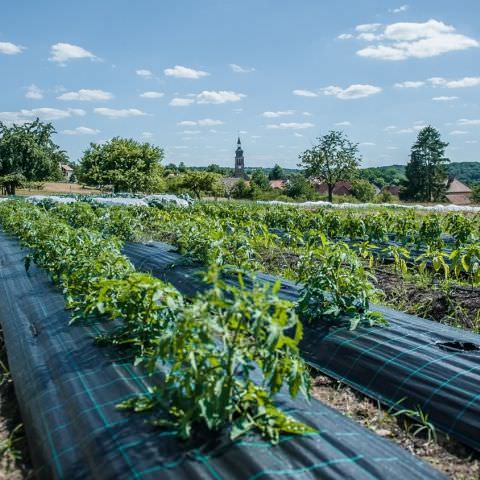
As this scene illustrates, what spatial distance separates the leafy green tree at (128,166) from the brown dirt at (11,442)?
28928mm

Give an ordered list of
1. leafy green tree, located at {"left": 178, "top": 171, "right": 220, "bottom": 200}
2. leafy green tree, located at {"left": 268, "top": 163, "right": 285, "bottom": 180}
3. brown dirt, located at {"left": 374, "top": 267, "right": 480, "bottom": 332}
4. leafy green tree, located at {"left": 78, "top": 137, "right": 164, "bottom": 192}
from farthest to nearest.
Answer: leafy green tree, located at {"left": 268, "top": 163, "right": 285, "bottom": 180} < leafy green tree, located at {"left": 178, "top": 171, "right": 220, "bottom": 200} < leafy green tree, located at {"left": 78, "top": 137, "right": 164, "bottom": 192} < brown dirt, located at {"left": 374, "top": 267, "right": 480, "bottom": 332}

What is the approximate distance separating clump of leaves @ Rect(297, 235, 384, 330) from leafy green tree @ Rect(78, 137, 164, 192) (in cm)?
2878

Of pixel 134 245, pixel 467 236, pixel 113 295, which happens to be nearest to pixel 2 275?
pixel 134 245

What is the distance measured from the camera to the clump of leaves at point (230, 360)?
76.9 inches

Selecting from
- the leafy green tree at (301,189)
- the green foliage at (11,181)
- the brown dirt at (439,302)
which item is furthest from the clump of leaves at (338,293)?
the leafy green tree at (301,189)

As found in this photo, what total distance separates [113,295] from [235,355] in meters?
1.49

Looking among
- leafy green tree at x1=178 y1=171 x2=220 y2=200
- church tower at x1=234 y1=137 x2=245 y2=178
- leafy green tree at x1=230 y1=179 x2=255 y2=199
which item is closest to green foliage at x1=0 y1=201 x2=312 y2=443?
leafy green tree at x1=178 y1=171 x2=220 y2=200

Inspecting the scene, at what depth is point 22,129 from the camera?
1497 inches

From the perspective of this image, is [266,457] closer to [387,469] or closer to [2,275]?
[387,469]

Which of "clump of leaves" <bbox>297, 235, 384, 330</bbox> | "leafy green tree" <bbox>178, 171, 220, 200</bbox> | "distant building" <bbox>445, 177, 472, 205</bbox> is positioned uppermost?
"leafy green tree" <bbox>178, 171, 220, 200</bbox>

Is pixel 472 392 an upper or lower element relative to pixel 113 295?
lower

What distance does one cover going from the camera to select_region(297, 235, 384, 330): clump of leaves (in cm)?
372

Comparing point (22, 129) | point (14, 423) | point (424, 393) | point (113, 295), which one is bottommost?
point (14, 423)

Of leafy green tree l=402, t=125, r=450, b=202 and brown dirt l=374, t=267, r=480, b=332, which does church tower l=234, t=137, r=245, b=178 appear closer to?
leafy green tree l=402, t=125, r=450, b=202
